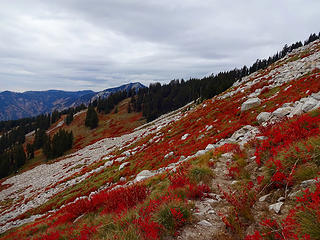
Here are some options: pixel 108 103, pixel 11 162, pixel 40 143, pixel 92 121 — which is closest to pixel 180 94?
pixel 108 103

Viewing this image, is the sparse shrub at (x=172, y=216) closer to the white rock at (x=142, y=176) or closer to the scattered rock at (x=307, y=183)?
the scattered rock at (x=307, y=183)

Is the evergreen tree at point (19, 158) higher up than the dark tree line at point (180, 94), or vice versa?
the dark tree line at point (180, 94)

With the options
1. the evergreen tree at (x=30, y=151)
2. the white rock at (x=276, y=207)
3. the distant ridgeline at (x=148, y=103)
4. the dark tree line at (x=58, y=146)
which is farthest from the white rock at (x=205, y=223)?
the evergreen tree at (x=30, y=151)

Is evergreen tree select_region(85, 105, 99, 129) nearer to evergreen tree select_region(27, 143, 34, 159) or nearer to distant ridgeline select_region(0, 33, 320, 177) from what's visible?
distant ridgeline select_region(0, 33, 320, 177)

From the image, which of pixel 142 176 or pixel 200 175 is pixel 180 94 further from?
pixel 200 175

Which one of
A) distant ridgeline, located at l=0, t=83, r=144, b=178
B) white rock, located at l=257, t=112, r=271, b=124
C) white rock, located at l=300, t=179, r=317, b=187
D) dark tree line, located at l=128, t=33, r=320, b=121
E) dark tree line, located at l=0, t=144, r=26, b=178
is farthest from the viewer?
dark tree line, located at l=128, t=33, r=320, b=121

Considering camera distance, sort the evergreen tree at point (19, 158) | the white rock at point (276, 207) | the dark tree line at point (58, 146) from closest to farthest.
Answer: the white rock at point (276, 207) → the dark tree line at point (58, 146) → the evergreen tree at point (19, 158)

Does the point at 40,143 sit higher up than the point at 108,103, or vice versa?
the point at 108,103

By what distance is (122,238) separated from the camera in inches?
145

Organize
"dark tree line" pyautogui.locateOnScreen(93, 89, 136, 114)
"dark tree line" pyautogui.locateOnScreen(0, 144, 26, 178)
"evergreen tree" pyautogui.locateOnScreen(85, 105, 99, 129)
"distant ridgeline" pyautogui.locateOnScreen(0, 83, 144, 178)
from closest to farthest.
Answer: "dark tree line" pyautogui.locateOnScreen(0, 144, 26, 178)
"distant ridgeline" pyautogui.locateOnScreen(0, 83, 144, 178)
"evergreen tree" pyautogui.locateOnScreen(85, 105, 99, 129)
"dark tree line" pyautogui.locateOnScreen(93, 89, 136, 114)

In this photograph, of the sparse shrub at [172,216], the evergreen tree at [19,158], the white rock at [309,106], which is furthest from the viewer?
the evergreen tree at [19,158]

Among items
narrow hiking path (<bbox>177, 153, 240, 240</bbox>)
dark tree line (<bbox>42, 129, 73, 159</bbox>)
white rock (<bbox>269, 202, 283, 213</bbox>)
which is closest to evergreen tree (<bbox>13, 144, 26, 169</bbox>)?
dark tree line (<bbox>42, 129, 73, 159</bbox>)

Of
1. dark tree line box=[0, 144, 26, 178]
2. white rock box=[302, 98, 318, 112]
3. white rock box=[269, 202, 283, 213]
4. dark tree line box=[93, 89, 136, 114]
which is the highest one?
dark tree line box=[93, 89, 136, 114]

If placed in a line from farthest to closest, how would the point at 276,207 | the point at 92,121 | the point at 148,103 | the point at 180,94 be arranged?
the point at 180,94 < the point at 148,103 < the point at 92,121 < the point at 276,207
